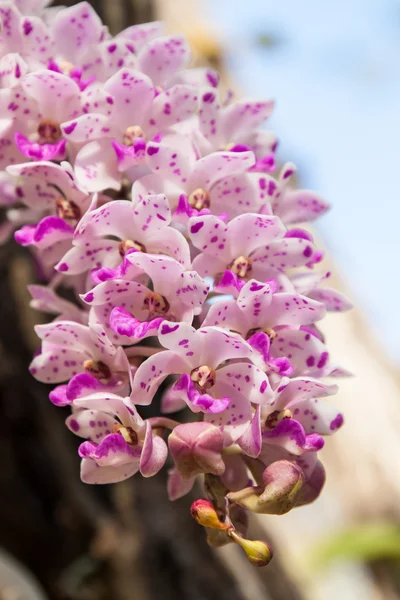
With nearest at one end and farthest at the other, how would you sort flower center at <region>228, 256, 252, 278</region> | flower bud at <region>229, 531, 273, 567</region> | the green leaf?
Result: 1. flower bud at <region>229, 531, 273, 567</region>
2. flower center at <region>228, 256, 252, 278</region>
3. the green leaf

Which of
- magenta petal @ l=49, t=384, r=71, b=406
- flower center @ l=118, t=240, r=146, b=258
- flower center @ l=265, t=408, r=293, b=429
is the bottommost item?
magenta petal @ l=49, t=384, r=71, b=406

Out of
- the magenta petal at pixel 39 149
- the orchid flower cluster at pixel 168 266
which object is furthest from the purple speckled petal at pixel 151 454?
the magenta petal at pixel 39 149

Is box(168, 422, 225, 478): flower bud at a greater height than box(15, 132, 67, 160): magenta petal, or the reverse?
box(15, 132, 67, 160): magenta petal

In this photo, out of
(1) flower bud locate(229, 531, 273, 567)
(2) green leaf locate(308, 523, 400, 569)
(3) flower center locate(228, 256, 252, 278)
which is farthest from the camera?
(2) green leaf locate(308, 523, 400, 569)

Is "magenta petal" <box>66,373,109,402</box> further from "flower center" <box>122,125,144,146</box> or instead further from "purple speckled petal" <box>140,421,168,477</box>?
"flower center" <box>122,125,144,146</box>

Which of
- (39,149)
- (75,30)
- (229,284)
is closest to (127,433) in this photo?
(229,284)

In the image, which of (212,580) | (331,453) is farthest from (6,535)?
(331,453)

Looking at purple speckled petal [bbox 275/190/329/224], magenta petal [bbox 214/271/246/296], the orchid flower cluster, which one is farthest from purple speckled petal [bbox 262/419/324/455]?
purple speckled petal [bbox 275/190/329/224]

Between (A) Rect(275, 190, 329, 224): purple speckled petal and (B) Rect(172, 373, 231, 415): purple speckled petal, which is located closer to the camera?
(B) Rect(172, 373, 231, 415): purple speckled petal

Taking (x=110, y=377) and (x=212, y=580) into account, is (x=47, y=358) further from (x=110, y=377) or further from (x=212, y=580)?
(x=212, y=580)
